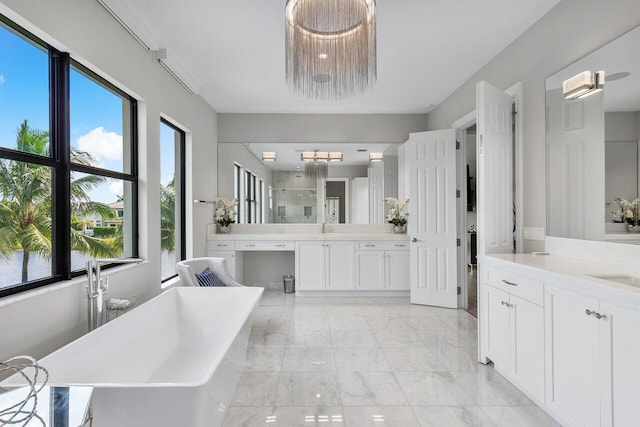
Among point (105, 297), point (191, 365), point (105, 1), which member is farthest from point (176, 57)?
point (191, 365)

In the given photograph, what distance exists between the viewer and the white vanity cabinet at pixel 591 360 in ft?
4.56

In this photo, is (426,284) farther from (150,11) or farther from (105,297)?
(150,11)

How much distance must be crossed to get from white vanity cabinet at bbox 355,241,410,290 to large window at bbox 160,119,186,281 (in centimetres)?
229

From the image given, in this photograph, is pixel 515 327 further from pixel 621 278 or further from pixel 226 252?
pixel 226 252

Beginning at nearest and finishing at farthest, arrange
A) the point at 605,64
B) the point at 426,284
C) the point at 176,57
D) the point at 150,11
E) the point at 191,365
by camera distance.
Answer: the point at 605,64 < the point at 191,365 < the point at 150,11 < the point at 176,57 < the point at 426,284

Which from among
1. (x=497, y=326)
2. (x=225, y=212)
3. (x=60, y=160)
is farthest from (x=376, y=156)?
(x=60, y=160)

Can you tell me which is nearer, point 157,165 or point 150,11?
point 150,11

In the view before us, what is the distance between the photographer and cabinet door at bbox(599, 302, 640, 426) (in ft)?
4.47

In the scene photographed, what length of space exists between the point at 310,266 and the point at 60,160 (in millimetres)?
3165

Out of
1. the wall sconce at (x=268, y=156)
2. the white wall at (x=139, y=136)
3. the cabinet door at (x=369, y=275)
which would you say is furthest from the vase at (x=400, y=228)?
the white wall at (x=139, y=136)

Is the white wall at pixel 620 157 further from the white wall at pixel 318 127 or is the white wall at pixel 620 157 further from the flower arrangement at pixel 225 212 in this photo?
the flower arrangement at pixel 225 212

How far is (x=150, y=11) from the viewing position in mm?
2461

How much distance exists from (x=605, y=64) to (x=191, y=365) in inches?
126

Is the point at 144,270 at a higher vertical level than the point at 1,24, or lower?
lower
